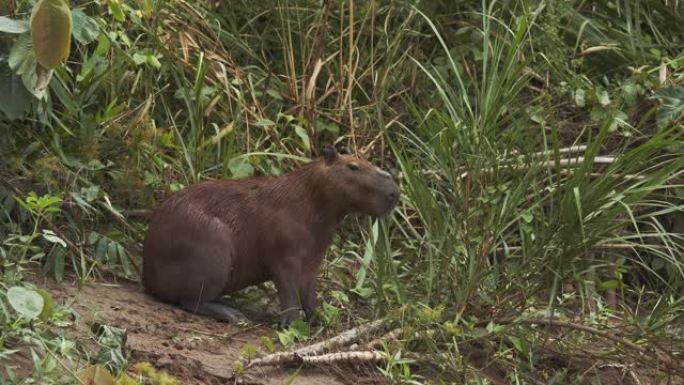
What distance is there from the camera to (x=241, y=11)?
773 cm

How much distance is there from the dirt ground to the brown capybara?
13cm

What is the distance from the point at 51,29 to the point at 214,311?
213 cm

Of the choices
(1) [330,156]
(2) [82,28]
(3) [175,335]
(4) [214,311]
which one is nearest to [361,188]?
(1) [330,156]

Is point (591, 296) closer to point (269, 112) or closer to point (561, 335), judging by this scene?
point (561, 335)

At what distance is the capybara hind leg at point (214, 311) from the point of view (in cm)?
582

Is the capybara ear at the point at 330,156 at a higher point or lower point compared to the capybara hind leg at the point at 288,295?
higher

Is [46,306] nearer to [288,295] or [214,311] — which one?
[214,311]

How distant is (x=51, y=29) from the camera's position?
397cm

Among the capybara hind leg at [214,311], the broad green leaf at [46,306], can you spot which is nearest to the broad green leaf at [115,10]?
the capybara hind leg at [214,311]

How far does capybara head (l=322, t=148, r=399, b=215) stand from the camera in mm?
6164

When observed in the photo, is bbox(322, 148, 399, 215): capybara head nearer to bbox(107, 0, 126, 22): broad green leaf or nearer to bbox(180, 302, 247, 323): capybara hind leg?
bbox(180, 302, 247, 323): capybara hind leg

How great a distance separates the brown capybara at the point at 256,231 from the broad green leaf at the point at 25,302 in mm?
1548

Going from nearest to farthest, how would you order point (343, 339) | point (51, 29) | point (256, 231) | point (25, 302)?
point (51, 29) < point (25, 302) < point (343, 339) < point (256, 231)

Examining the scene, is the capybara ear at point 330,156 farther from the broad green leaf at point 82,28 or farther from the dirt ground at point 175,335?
the broad green leaf at point 82,28
